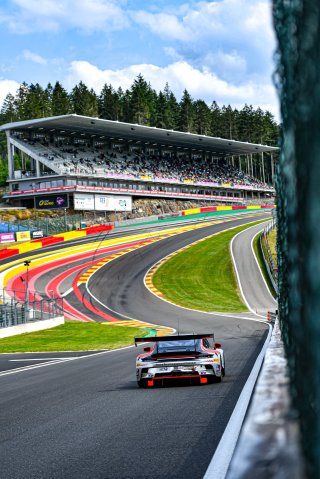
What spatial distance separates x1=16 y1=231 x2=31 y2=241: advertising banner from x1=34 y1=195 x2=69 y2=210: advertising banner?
723 inches

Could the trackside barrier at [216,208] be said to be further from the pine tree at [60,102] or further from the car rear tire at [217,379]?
the car rear tire at [217,379]

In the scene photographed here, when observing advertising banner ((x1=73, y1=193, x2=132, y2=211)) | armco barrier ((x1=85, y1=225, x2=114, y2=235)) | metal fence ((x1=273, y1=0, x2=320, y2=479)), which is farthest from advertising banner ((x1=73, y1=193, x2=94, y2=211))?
metal fence ((x1=273, y1=0, x2=320, y2=479))

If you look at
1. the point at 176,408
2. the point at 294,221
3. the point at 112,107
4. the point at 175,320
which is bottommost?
the point at 175,320

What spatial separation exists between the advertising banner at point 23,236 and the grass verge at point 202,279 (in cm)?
1455

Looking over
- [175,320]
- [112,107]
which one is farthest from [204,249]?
[112,107]

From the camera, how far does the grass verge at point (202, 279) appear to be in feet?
145

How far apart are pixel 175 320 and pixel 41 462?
29826 millimetres

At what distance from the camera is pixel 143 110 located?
447 feet

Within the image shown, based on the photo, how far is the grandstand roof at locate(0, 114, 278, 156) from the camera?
87688 millimetres

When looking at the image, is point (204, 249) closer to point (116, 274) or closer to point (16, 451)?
point (116, 274)

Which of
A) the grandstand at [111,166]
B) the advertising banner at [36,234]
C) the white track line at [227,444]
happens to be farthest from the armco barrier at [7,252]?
the white track line at [227,444]

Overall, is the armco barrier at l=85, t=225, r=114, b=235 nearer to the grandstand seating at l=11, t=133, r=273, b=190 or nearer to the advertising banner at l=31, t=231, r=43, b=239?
the advertising banner at l=31, t=231, r=43, b=239

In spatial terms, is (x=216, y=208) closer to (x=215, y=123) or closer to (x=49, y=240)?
(x=49, y=240)

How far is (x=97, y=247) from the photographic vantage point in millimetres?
62219
